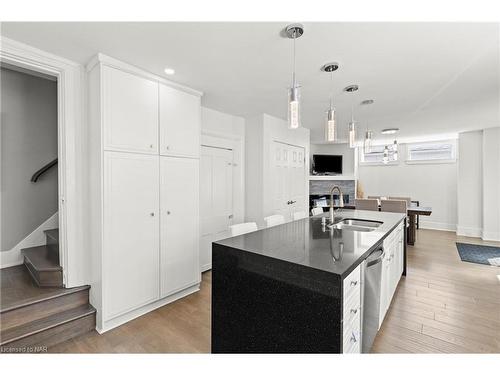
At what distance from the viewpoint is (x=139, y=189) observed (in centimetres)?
234

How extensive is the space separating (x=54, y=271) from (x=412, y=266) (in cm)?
461

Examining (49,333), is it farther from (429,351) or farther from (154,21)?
(429,351)

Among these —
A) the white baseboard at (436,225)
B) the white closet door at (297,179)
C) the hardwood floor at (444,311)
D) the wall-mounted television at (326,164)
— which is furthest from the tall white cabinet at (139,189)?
the white baseboard at (436,225)

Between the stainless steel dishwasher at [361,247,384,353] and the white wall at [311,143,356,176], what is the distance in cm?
546

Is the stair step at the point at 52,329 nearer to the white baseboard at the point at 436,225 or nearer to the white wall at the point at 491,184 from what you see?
the white wall at the point at 491,184

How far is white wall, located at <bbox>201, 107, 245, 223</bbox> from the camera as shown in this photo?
11.7 ft

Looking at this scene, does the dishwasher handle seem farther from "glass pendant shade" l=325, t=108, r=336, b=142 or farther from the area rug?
the area rug

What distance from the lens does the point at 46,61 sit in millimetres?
2047

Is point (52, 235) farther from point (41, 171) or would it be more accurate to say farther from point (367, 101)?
point (367, 101)

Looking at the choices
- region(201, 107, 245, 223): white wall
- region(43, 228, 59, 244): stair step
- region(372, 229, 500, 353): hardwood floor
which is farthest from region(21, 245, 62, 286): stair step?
region(372, 229, 500, 353): hardwood floor

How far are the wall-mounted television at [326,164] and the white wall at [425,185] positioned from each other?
1416 mm

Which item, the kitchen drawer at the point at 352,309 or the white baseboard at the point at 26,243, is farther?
the white baseboard at the point at 26,243

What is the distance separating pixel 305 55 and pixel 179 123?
4.78 feet

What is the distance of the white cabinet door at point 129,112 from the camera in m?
2.11
